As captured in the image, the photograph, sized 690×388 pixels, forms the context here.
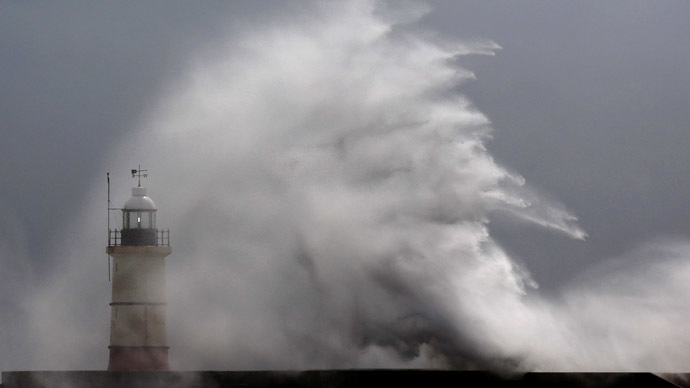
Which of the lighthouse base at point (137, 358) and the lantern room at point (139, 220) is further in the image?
the lantern room at point (139, 220)

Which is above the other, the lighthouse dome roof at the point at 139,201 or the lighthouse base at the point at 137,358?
the lighthouse dome roof at the point at 139,201

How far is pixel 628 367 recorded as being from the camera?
39.6m

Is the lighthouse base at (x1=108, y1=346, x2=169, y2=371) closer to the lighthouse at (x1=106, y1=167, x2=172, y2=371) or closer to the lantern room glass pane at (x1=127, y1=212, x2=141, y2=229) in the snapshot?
the lighthouse at (x1=106, y1=167, x2=172, y2=371)

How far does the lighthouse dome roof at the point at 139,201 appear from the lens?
149 ft

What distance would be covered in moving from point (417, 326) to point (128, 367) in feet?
29.8

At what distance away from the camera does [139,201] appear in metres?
45.7

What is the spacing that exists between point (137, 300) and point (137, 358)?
1.67 m

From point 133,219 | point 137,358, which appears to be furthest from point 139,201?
point 137,358

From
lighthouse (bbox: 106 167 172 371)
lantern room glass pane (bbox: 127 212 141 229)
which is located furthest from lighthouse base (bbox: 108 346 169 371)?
lantern room glass pane (bbox: 127 212 141 229)

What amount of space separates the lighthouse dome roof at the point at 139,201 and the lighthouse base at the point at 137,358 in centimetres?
424

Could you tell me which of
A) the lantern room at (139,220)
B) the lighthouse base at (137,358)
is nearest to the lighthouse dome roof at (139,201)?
the lantern room at (139,220)

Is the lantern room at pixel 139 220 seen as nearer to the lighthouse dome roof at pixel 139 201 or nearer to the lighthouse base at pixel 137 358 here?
the lighthouse dome roof at pixel 139 201

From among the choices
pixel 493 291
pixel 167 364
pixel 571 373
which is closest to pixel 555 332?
pixel 493 291

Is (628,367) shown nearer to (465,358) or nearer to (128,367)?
(465,358)
